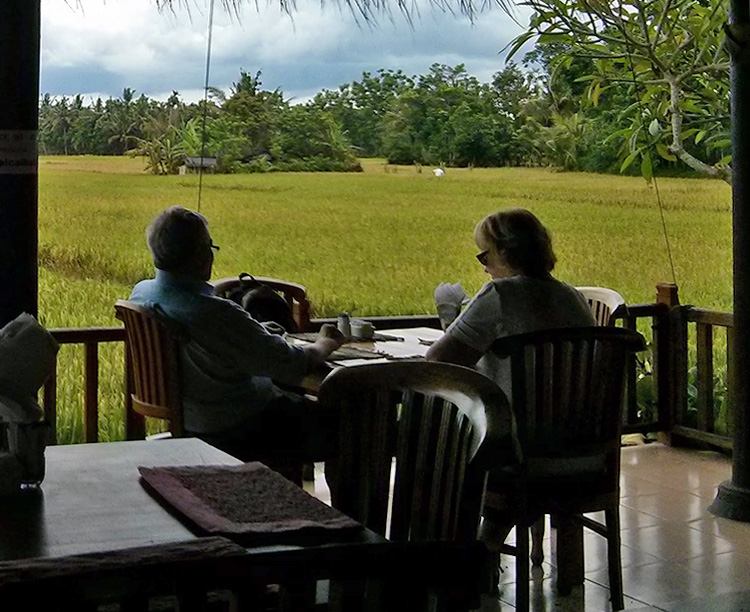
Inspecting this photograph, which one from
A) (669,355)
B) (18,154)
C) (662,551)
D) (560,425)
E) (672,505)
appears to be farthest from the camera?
(669,355)

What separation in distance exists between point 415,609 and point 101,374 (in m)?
3.56

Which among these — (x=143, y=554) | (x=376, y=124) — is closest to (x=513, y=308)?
(x=143, y=554)

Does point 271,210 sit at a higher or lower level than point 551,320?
higher

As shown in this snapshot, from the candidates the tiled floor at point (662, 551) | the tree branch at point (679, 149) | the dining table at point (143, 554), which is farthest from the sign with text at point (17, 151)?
the tree branch at point (679, 149)

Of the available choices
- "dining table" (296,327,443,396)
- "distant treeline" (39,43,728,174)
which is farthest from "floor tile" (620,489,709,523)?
"distant treeline" (39,43,728,174)

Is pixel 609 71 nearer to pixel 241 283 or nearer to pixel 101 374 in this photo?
pixel 241 283

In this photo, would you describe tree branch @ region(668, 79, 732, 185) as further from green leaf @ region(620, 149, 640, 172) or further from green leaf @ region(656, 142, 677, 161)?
green leaf @ region(620, 149, 640, 172)

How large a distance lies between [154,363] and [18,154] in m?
0.98

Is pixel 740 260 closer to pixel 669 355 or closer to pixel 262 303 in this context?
pixel 669 355

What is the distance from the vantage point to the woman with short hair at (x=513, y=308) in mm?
3285

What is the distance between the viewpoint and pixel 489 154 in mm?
6055

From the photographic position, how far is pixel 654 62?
570 cm

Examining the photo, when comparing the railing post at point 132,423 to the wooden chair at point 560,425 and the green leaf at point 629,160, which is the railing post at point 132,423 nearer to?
the wooden chair at point 560,425

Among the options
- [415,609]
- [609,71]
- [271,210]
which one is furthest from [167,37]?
[415,609]
